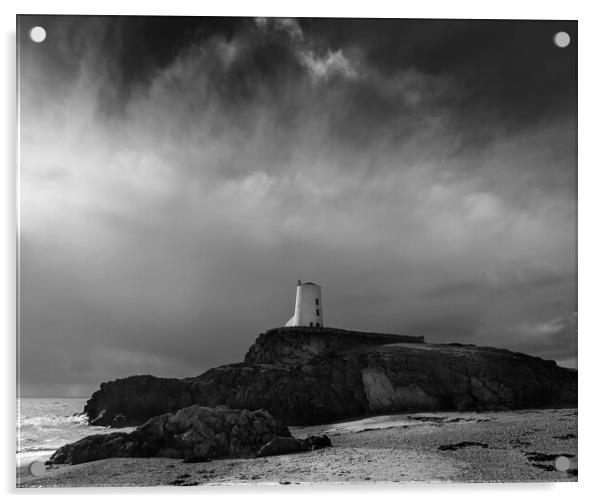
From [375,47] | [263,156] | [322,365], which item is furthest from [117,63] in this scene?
[322,365]

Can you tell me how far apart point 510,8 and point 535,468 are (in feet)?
18.3

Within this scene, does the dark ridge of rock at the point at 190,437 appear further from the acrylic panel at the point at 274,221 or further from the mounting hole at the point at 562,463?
the mounting hole at the point at 562,463

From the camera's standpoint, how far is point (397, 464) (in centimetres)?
653

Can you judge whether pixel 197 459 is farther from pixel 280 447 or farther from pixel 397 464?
pixel 397 464

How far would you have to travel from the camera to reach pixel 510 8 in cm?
682

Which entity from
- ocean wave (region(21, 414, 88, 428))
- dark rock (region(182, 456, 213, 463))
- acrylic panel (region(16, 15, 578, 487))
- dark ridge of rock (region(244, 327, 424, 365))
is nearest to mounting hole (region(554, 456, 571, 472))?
acrylic panel (region(16, 15, 578, 487))

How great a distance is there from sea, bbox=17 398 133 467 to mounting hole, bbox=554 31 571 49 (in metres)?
7.52

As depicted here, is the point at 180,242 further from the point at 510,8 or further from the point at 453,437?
the point at 510,8

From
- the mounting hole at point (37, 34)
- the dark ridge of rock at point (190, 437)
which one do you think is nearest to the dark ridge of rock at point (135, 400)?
the dark ridge of rock at point (190, 437)

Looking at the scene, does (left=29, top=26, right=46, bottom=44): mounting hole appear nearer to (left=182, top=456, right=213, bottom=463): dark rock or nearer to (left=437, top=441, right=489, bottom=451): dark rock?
(left=182, top=456, right=213, bottom=463): dark rock

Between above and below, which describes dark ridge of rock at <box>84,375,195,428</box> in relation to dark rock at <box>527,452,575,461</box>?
above

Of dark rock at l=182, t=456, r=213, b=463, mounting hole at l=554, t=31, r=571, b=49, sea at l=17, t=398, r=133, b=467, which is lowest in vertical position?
dark rock at l=182, t=456, r=213, b=463

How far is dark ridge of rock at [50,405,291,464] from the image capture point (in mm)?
6879

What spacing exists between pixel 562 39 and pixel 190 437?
6967 millimetres
